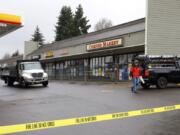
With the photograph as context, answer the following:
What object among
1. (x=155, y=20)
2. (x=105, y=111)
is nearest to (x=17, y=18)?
(x=105, y=111)

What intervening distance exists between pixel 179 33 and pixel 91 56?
46.5ft

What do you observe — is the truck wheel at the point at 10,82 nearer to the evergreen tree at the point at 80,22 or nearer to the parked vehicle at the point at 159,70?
the parked vehicle at the point at 159,70

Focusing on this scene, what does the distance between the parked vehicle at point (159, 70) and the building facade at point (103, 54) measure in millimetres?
9180

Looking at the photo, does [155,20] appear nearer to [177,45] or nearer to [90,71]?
[177,45]

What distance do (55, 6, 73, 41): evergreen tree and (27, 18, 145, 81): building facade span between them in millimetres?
28611

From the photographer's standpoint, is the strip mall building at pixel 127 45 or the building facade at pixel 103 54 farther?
the building facade at pixel 103 54

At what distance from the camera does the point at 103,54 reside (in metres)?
41.1

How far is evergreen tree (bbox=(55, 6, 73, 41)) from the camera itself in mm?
84875

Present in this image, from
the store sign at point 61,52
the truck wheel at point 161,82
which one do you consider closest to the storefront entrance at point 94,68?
the store sign at point 61,52

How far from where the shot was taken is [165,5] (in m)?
32.2

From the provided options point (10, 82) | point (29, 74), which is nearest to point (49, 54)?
point (10, 82)

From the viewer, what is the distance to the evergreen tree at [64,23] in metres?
84.9

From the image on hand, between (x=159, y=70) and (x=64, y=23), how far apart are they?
67677mm

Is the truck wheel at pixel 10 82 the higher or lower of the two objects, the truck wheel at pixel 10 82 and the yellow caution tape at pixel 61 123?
the higher
